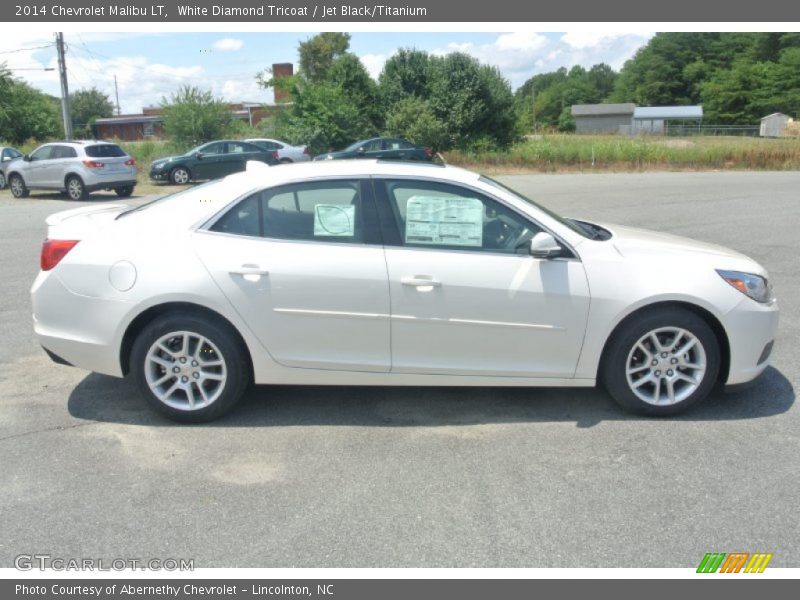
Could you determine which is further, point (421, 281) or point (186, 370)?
point (186, 370)

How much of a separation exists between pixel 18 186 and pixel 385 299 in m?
20.3

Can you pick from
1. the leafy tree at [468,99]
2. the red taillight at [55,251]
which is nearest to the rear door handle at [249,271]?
the red taillight at [55,251]

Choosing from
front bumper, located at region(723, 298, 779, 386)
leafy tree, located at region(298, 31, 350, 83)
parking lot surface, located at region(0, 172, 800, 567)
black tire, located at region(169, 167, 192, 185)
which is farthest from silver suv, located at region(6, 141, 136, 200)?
leafy tree, located at region(298, 31, 350, 83)

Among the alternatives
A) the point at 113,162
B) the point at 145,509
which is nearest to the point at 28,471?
the point at 145,509

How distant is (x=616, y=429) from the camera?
4.28 metres

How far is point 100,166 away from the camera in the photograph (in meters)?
19.3

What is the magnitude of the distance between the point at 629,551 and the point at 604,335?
1.55 metres

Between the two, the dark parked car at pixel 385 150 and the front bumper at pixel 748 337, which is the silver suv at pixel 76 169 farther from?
the front bumper at pixel 748 337

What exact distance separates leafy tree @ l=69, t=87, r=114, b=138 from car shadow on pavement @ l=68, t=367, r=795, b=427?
8203 cm

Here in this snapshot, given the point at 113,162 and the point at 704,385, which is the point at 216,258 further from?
the point at 113,162

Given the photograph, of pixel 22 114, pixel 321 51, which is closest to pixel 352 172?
pixel 22 114

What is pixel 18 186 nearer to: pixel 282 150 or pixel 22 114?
pixel 282 150

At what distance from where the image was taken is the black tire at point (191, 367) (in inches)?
168

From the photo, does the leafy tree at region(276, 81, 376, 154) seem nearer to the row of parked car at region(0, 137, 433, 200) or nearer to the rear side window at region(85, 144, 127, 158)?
the row of parked car at region(0, 137, 433, 200)
